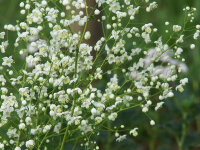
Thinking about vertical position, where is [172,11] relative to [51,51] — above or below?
above

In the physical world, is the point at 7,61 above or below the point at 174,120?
above

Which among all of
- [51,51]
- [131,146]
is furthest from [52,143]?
[131,146]

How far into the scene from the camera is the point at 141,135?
2.50 m

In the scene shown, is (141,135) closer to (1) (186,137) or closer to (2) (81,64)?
(1) (186,137)

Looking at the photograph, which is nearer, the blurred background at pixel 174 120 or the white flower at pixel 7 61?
the white flower at pixel 7 61

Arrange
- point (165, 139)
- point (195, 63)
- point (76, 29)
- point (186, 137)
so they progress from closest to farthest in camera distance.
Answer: point (76, 29), point (186, 137), point (165, 139), point (195, 63)

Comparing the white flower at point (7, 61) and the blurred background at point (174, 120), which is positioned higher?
the white flower at point (7, 61)

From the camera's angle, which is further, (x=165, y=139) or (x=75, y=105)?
(x=165, y=139)

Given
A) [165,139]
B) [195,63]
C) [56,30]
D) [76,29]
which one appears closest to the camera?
[56,30]

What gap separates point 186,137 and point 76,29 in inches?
35.5

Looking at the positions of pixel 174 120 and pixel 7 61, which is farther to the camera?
pixel 174 120

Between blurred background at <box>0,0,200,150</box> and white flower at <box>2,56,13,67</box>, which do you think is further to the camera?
blurred background at <box>0,0,200,150</box>

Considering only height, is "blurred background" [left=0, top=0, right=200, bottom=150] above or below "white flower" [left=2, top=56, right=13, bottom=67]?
below

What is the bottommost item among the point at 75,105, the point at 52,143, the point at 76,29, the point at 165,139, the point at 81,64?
the point at 165,139
